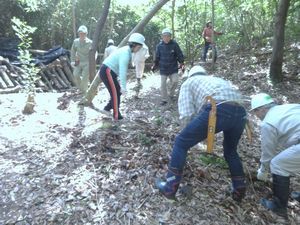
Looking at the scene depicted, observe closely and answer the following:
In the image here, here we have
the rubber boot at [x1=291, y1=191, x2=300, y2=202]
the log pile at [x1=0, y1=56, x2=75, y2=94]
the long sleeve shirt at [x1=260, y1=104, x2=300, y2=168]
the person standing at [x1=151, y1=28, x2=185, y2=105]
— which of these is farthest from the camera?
the log pile at [x1=0, y1=56, x2=75, y2=94]

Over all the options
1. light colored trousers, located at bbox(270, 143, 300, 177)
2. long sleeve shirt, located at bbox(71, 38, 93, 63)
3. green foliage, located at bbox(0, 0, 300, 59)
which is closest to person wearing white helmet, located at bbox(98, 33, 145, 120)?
light colored trousers, located at bbox(270, 143, 300, 177)

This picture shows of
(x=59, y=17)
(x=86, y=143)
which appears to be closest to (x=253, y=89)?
(x=86, y=143)

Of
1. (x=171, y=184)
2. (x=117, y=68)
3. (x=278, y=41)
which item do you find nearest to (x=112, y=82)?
(x=117, y=68)

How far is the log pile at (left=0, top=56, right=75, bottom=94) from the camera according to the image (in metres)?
10.8

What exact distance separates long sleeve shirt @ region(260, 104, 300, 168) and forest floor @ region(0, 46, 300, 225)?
2.69ft

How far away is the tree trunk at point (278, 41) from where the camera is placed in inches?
356

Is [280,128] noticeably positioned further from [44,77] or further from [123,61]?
[44,77]

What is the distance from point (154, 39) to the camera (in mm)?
20453

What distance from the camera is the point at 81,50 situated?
9.33 metres

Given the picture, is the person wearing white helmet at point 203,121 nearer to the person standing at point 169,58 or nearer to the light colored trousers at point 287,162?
the light colored trousers at point 287,162

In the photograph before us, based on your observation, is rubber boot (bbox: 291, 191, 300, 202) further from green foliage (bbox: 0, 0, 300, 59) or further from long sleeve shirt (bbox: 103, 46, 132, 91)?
green foliage (bbox: 0, 0, 300, 59)

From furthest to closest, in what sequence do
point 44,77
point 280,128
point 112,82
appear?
1. point 44,77
2. point 112,82
3. point 280,128

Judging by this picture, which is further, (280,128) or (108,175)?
(108,175)

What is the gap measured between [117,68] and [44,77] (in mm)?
7314
